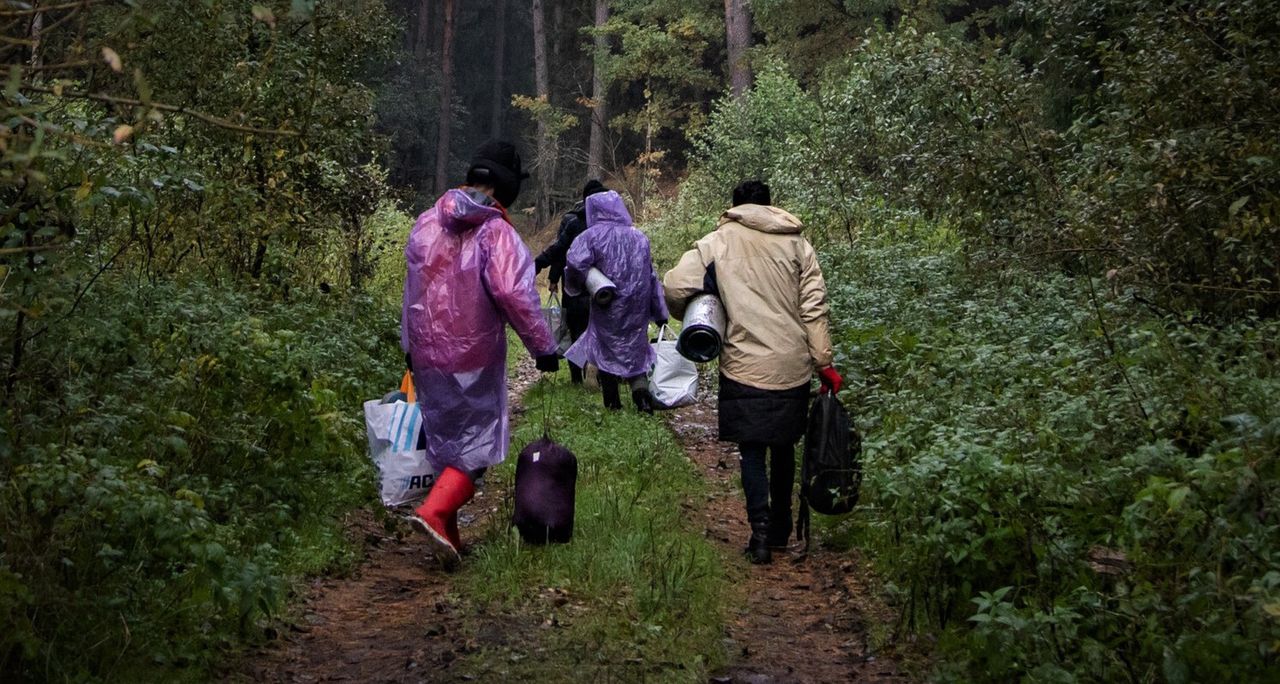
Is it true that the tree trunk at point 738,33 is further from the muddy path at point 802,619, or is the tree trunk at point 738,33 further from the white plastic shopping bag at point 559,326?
the muddy path at point 802,619

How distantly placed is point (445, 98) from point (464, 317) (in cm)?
4282

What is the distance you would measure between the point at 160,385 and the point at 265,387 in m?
0.87

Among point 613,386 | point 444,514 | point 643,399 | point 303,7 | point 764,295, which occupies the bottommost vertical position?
point 444,514

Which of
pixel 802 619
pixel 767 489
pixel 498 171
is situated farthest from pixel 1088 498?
pixel 498 171

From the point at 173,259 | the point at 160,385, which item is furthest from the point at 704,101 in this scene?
the point at 160,385

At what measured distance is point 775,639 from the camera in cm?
542

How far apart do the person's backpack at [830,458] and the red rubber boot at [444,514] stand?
5.78 feet

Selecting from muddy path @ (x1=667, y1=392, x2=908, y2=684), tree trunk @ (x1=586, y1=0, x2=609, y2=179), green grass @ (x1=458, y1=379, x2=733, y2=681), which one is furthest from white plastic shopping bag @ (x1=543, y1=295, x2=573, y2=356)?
tree trunk @ (x1=586, y1=0, x2=609, y2=179)

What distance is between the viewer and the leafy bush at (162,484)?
4094mm

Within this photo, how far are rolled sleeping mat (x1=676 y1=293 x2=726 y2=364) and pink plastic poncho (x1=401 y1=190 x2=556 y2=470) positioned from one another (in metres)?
0.75

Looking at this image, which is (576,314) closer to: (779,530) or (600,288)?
(600,288)

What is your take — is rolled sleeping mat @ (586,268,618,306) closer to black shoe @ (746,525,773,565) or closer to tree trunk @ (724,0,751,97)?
black shoe @ (746,525,773,565)

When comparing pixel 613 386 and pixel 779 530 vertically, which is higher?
pixel 613 386

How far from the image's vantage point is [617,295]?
35.2 ft
